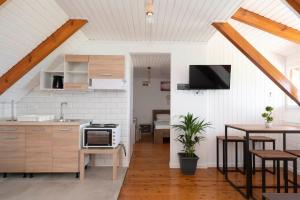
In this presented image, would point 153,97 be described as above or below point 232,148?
above

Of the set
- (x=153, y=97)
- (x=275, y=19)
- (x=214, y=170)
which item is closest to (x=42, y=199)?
(x=214, y=170)

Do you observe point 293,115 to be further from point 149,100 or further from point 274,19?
point 149,100

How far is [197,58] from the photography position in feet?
15.5

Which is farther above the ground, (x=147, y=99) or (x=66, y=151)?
(x=147, y=99)

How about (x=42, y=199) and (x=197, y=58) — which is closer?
(x=42, y=199)

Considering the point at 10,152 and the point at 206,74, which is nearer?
the point at 10,152

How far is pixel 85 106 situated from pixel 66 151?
1.08 meters

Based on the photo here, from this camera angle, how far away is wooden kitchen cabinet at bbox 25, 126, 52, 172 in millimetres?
3904

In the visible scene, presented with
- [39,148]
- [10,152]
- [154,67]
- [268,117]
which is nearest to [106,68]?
[39,148]

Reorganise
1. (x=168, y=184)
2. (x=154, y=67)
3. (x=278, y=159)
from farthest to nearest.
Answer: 1. (x=154, y=67)
2. (x=168, y=184)
3. (x=278, y=159)

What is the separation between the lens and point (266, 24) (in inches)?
141

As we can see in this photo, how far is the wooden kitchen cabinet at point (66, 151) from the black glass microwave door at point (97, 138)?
0.19m

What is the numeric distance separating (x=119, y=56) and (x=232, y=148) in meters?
2.91

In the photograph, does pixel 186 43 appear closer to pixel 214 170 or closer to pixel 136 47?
pixel 136 47
